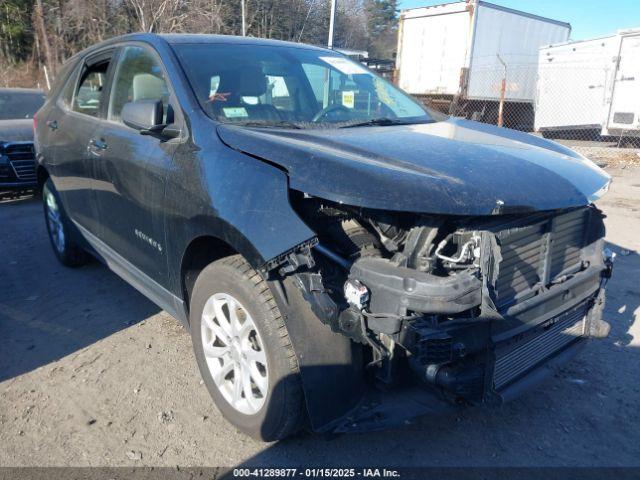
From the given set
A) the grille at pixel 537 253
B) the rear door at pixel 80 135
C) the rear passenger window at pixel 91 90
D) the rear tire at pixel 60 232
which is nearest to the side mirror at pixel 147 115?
the rear door at pixel 80 135

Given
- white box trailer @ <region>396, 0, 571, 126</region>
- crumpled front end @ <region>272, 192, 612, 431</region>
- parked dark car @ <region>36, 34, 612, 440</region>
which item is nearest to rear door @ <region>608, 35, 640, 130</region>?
white box trailer @ <region>396, 0, 571, 126</region>

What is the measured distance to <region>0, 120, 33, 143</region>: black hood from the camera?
25.7 ft

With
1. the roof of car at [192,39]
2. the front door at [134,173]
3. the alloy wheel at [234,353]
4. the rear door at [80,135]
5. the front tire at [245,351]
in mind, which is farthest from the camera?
the rear door at [80,135]

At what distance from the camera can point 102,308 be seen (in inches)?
163

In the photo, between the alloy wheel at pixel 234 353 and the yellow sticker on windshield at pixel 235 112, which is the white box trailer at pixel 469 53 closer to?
the yellow sticker on windshield at pixel 235 112

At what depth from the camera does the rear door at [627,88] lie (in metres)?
11.7

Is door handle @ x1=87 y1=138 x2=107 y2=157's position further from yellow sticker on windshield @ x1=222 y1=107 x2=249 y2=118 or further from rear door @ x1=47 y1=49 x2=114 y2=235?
yellow sticker on windshield @ x1=222 y1=107 x2=249 y2=118

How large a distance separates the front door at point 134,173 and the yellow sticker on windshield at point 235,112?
0.31 m

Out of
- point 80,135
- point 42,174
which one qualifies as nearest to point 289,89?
point 80,135

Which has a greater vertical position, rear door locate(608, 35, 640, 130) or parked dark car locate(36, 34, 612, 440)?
rear door locate(608, 35, 640, 130)

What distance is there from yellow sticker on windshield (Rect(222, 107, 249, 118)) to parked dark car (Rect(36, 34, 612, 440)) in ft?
0.07

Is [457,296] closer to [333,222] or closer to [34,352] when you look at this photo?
[333,222]

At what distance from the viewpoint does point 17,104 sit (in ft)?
29.5

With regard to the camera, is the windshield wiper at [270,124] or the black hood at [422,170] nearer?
the black hood at [422,170]
